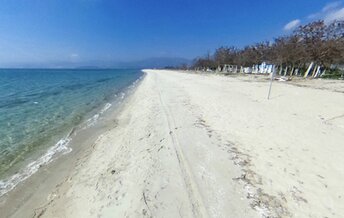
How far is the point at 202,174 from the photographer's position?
5016mm

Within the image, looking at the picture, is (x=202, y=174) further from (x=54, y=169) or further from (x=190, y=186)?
(x=54, y=169)

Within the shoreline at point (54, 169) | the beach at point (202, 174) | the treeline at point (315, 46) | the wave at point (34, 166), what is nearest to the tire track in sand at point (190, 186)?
the beach at point (202, 174)

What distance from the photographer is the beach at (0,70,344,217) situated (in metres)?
4.00

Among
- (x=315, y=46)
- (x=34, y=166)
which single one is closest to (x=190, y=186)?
(x=34, y=166)

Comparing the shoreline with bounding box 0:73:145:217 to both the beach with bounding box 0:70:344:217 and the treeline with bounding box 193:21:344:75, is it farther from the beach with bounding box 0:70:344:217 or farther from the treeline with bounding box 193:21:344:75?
the treeline with bounding box 193:21:344:75

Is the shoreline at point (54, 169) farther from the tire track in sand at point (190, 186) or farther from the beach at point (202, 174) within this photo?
the tire track in sand at point (190, 186)

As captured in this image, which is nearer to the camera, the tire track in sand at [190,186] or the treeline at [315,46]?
the tire track in sand at [190,186]

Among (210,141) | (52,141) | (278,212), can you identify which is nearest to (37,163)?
(52,141)

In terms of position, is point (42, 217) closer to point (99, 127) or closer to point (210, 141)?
point (210, 141)

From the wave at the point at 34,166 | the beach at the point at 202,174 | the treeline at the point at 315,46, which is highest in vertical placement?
the treeline at the point at 315,46

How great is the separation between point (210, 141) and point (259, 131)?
2.21 m

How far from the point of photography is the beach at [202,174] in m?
4.00

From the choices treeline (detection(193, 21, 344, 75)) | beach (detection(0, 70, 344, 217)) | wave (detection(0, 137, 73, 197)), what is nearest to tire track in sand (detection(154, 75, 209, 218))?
beach (detection(0, 70, 344, 217))

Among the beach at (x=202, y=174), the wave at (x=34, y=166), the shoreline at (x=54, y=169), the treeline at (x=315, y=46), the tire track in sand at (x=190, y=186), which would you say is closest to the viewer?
the tire track in sand at (x=190, y=186)
